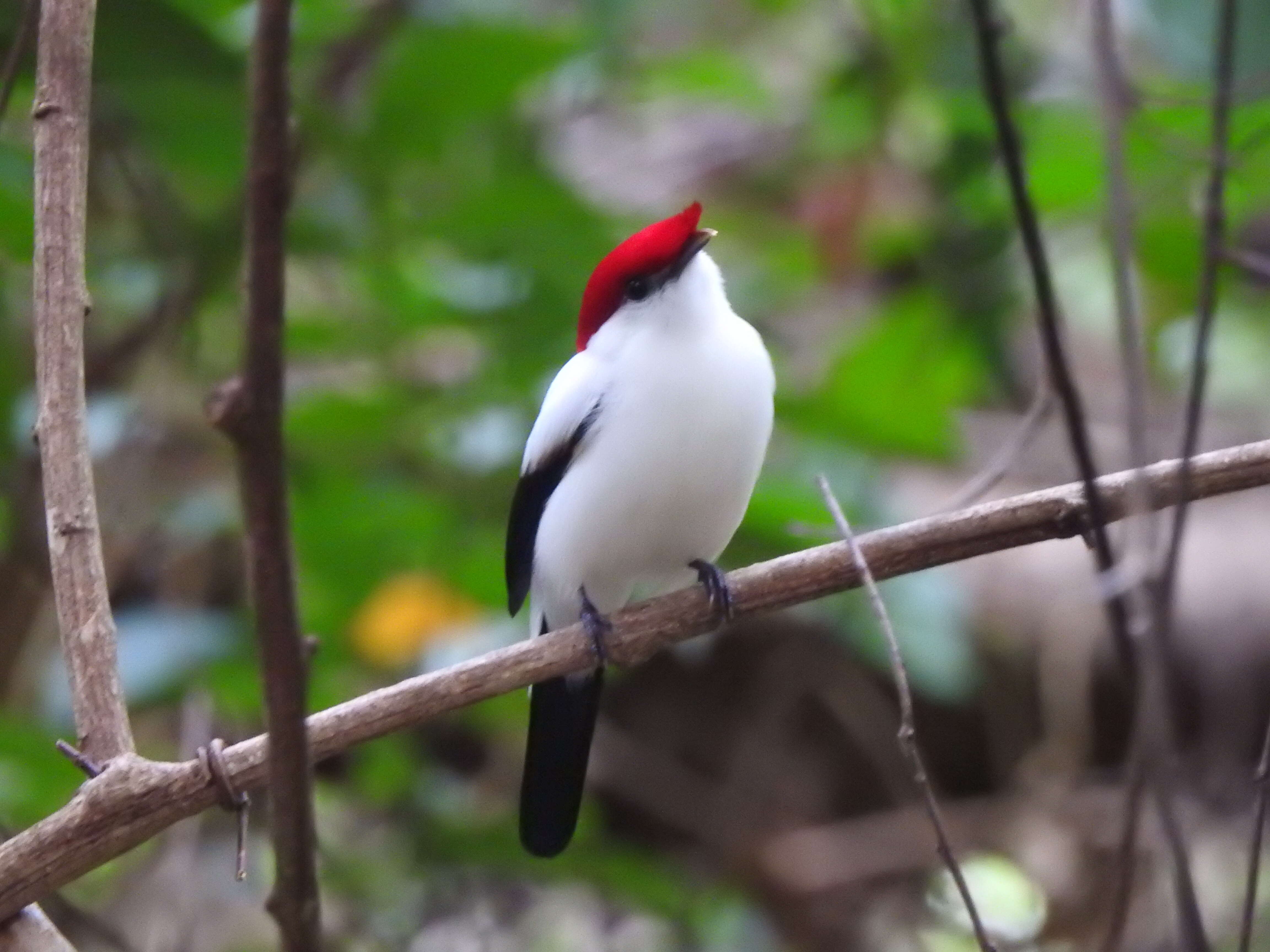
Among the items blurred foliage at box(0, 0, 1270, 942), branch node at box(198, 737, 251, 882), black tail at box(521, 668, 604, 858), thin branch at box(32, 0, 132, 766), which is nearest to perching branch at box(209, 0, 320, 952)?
branch node at box(198, 737, 251, 882)

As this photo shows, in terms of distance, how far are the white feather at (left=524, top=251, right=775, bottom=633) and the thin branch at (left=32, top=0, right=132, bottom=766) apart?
38.7 inches

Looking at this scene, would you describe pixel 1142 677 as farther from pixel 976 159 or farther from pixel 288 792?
pixel 976 159

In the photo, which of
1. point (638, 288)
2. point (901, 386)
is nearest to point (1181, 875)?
point (638, 288)

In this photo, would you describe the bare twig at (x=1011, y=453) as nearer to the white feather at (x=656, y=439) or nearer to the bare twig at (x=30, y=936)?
the white feather at (x=656, y=439)

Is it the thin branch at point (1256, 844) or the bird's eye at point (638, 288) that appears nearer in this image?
the thin branch at point (1256, 844)

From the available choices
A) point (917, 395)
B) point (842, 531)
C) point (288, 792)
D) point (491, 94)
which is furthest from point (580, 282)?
point (288, 792)

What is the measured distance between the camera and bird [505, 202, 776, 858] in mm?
2514

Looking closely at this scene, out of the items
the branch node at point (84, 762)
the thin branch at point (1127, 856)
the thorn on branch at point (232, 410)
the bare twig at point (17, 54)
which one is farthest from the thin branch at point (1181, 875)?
the bare twig at point (17, 54)

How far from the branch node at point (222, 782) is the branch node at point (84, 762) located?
11 cm

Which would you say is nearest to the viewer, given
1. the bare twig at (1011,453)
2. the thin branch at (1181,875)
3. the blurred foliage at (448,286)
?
the thin branch at (1181,875)

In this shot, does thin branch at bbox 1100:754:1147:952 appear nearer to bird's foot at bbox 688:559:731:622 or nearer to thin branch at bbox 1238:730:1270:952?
thin branch at bbox 1238:730:1270:952

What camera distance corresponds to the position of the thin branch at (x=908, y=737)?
159 cm

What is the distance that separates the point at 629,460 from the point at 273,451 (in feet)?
5.13

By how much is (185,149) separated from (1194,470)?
211 cm
